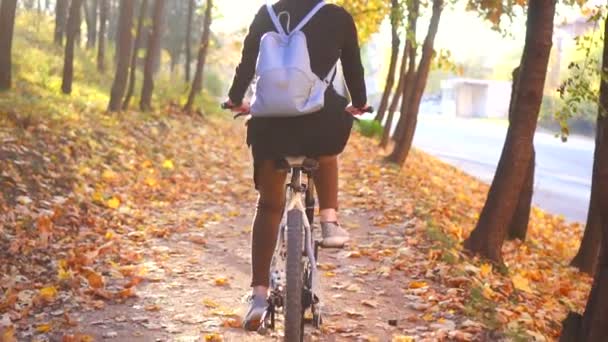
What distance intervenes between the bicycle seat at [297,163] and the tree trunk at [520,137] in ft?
14.4

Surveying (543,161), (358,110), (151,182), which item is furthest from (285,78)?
(543,161)

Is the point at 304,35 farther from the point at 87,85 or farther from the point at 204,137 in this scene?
the point at 87,85

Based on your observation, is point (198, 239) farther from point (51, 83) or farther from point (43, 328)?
point (51, 83)

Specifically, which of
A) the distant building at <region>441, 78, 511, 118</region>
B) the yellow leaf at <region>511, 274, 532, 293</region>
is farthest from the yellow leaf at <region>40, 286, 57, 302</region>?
the distant building at <region>441, 78, 511, 118</region>

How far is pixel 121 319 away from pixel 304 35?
267 centimetres

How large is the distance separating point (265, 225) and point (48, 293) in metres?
2.33

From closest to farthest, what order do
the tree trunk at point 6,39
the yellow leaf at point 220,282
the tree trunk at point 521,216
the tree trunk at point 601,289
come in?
the tree trunk at point 601,289
the yellow leaf at point 220,282
the tree trunk at point 521,216
the tree trunk at point 6,39

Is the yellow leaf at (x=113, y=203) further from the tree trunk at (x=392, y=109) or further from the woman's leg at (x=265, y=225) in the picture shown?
the tree trunk at (x=392, y=109)

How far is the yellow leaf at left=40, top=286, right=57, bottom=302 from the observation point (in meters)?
5.84

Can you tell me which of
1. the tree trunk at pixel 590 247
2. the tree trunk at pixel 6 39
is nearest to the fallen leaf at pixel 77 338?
the tree trunk at pixel 590 247

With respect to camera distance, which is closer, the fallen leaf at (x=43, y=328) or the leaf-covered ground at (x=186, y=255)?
the fallen leaf at (x=43, y=328)

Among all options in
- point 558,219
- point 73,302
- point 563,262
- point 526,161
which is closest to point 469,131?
point 558,219

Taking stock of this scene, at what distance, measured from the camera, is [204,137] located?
20.5m

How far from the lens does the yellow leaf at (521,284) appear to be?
7.71m
